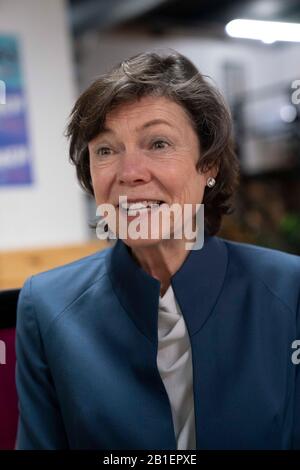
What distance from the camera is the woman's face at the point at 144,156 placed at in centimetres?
74

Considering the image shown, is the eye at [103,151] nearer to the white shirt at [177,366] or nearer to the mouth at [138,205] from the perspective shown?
the mouth at [138,205]

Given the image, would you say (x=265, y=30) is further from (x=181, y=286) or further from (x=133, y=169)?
(x=181, y=286)

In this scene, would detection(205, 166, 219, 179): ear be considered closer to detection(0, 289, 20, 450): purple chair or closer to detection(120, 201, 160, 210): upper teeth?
detection(120, 201, 160, 210): upper teeth

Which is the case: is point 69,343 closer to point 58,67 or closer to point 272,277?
point 272,277

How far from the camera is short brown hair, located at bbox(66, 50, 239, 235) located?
743 millimetres

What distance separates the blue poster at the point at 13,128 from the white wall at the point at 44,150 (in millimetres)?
22

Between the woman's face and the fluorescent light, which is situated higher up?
the fluorescent light

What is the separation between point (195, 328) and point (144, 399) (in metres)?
0.12

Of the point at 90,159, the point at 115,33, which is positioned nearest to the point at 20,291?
the point at 90,159

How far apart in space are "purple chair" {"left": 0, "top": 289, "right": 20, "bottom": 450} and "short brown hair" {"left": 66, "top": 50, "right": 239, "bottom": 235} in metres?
0.25

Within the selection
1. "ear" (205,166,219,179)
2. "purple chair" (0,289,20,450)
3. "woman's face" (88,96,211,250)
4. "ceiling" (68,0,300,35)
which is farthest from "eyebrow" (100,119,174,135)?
"ceiling" (68,0,300,35)

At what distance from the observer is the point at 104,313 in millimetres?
826

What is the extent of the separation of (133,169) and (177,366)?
296 millimetres

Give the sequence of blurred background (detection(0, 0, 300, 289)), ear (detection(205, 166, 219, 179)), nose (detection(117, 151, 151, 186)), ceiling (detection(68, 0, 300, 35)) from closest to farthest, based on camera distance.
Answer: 1. nose (detection(117, 151, 151, 186))
2. ear (detection(205, 166, 219, 179))
3. blurred background (detection(0, 0, 300, 289))
4. ceiling (detection(68, 0, 300, 35))
